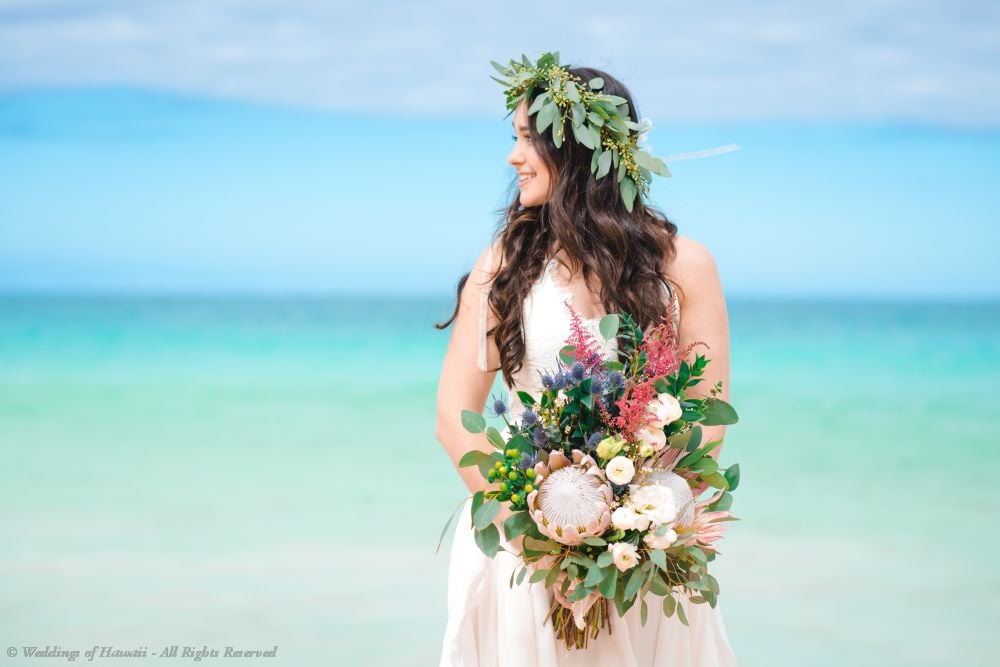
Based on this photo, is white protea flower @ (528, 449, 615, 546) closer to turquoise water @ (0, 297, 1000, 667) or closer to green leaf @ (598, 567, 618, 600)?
green leaf @ (598, 567, 618, 600)

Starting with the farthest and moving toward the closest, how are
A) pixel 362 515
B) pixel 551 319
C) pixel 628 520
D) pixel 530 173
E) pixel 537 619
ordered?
pixel 362 515
pixel 530 173
pixel 551 319
pixel 537 619
pixel 628 520

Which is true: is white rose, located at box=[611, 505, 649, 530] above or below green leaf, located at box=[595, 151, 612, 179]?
below

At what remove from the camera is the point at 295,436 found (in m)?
10.7

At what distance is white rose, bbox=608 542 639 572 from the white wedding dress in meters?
0.42

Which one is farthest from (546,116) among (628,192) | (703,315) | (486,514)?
(486,514)

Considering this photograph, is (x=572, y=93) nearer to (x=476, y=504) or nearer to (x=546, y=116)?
(x=546, y=116)

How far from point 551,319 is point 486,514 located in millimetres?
607

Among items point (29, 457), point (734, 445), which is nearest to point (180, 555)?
point (29, 457)

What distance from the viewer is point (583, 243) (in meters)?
2.83

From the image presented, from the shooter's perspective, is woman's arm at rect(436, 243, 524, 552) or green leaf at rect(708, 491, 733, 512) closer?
green leaf at rect(708, 491, 733, 512)

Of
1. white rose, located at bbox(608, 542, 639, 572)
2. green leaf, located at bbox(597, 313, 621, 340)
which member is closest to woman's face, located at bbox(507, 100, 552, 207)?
green leaf, located at bbox(597, 313, 621, 340)

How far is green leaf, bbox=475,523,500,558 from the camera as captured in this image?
95.3 inches

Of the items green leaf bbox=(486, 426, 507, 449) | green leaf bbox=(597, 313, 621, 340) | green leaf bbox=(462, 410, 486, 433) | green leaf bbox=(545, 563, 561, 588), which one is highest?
green leaf bbox=(597, 313, 621, 340)

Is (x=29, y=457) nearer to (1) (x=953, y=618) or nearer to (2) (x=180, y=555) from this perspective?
(2) (x=180, y=555)
